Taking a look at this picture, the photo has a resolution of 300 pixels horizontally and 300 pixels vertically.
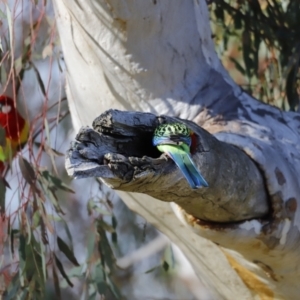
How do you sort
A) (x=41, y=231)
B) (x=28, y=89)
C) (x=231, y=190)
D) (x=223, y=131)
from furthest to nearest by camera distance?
(x=28, y=89)
(x=41, y=231)
(x=223, y=131)
(x=231, y=190)

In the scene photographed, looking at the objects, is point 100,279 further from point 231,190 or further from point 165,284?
point 165,284

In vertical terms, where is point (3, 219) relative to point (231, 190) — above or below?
above

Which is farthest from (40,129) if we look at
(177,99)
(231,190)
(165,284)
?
(165,284)

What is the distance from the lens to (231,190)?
3.76 feet

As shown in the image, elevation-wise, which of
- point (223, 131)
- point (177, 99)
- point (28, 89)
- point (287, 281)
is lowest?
point (287, 281)

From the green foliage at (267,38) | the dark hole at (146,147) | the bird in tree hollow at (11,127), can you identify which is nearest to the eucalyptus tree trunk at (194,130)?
the dark hole at (146,147)

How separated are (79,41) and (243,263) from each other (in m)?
0.45

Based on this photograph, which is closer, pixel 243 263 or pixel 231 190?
pixel 231 190

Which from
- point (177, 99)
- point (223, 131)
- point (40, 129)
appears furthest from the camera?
point (40, 129)

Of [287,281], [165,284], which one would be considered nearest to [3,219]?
[287,281]

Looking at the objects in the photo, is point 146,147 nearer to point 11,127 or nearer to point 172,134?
point 172,134

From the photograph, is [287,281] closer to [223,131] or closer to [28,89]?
[223,131]

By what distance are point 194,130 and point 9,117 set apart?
0.86 m

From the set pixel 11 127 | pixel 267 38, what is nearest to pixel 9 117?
pixel 11 127
